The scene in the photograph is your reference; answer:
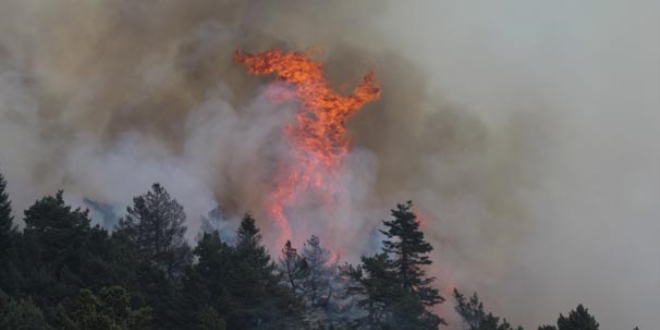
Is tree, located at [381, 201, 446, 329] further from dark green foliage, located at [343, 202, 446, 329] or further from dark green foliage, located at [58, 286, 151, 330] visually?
dark green foliage, located at [58, 286, 151, 330]

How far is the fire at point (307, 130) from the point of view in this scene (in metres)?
101

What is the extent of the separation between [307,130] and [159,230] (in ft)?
128

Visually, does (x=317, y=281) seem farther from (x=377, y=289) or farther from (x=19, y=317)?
(x=19, y=317)

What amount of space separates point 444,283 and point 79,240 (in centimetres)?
6018

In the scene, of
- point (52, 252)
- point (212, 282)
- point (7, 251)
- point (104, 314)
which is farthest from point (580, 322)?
point (7, 251)

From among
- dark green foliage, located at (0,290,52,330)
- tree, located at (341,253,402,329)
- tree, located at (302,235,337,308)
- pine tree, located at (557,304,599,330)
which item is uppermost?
tree, located at (302,235,337,308)

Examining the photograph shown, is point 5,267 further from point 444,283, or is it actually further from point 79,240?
point 444,283

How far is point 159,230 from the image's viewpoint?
69625mm

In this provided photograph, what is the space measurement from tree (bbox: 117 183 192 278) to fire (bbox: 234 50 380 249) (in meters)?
26.3

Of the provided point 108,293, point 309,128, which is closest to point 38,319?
point 108,293

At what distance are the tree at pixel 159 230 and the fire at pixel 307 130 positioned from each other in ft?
86.2

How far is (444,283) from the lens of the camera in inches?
3898

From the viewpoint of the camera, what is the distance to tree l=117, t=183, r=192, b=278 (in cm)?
6762

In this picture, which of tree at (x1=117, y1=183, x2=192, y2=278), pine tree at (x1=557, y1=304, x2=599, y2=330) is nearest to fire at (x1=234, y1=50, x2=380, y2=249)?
tree at (x1=117, y1=183, x2=192, y2=278)
